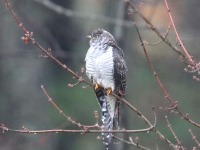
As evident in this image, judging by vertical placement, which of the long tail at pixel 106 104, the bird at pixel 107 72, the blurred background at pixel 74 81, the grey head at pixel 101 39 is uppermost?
the blurred background at pixel 74 81

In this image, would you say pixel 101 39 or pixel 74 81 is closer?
pixel 101 39

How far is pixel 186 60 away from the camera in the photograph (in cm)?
639

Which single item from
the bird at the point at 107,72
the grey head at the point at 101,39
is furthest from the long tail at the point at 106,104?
the grey head at the point at 101,39

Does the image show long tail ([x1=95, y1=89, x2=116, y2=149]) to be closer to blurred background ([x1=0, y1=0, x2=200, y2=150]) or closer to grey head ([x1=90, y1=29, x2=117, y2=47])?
grey head ([x1=90, y1=29, x2=117, y2=47])

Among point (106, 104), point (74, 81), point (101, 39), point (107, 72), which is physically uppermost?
point (74, 81)

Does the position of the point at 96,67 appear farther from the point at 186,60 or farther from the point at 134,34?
the point at 134,34

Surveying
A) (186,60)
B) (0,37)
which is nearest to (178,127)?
(0,37)

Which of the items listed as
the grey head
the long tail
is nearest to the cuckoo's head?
the grey head

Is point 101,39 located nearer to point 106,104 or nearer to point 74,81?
point 106,104

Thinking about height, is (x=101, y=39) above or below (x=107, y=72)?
above

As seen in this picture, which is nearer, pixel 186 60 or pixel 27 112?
pixel 186 60

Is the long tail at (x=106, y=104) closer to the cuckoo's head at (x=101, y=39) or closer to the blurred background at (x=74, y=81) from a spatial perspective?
the cuckoo's head at (x=101, y=39)

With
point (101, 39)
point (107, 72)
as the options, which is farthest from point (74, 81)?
point (107, 72)

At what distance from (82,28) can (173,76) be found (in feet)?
7.86
